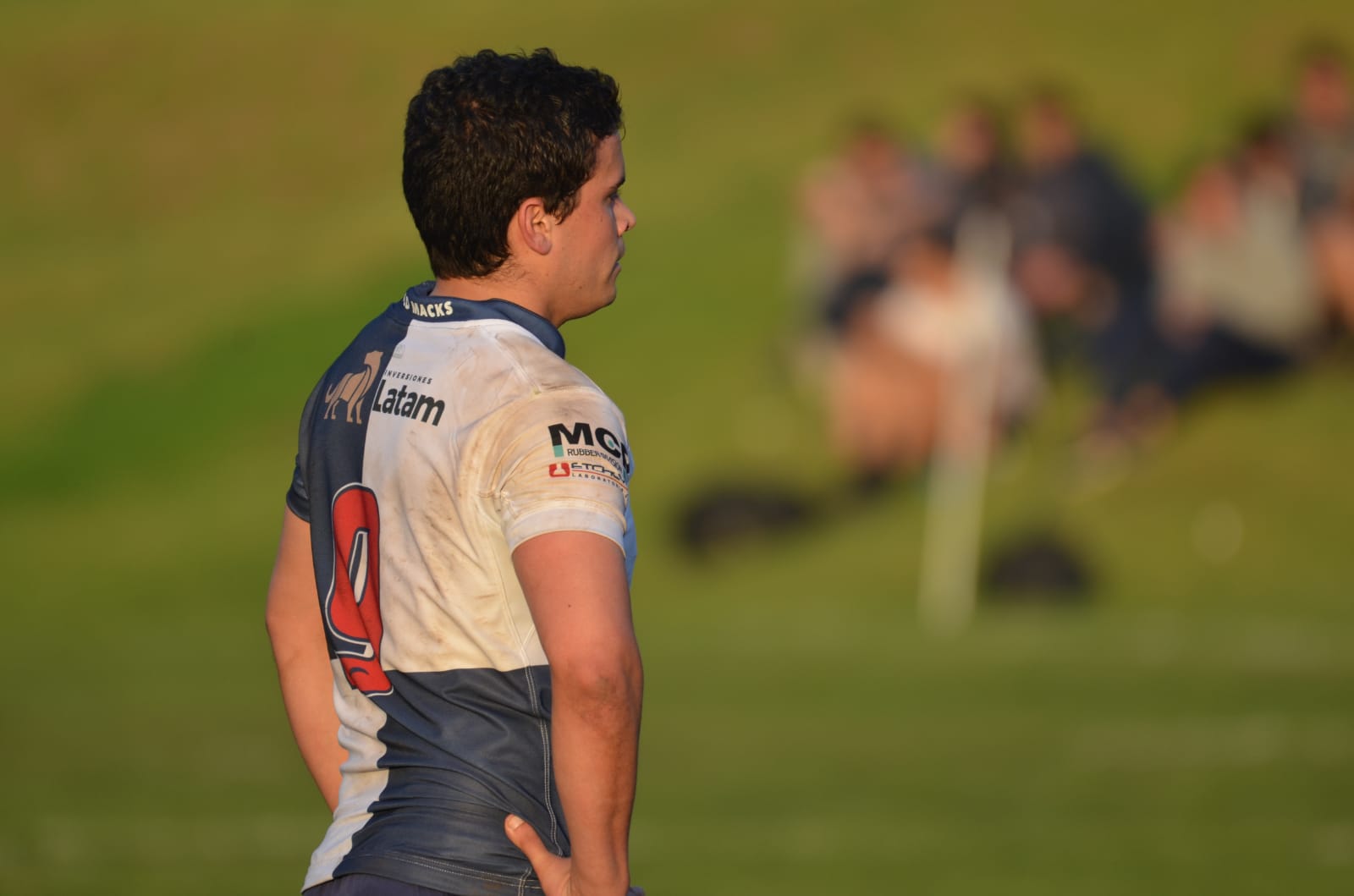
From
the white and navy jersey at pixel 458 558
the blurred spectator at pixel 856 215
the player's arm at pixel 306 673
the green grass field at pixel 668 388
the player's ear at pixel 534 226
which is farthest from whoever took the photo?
the blurred spectator at pixel 856 215

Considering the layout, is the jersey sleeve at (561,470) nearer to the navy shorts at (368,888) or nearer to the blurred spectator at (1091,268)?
the navy shorts at (368,888)

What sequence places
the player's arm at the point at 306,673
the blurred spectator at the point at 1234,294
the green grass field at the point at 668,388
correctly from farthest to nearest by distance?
the blurred spectator at the point at 1234,294 < the green grass field at the point at 668,388 < the player's arm at the point at 306,673

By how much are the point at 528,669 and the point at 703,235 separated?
747 inches

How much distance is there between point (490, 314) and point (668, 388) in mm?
17987

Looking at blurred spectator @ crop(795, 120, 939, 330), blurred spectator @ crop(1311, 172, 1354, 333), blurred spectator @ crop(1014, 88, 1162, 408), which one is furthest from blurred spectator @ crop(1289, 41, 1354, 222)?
blurred spectator @ crop(795, 120, 939, 330)

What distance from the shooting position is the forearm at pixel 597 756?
93.4 inches

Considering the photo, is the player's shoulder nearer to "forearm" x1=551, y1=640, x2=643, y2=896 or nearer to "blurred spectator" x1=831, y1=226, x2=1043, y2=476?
"forearm" x1=551, y1=640, x2=643, y2=896

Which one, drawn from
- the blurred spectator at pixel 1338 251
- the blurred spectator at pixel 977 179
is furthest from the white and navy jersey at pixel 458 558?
the blurred spectator at pixel 1338 251

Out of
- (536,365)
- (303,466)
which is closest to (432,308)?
(536,365)

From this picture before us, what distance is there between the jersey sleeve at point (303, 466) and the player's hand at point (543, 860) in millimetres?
593

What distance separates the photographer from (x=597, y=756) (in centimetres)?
239

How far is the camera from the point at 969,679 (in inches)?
576

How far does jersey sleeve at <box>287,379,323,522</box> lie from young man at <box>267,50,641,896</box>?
0.02 metres

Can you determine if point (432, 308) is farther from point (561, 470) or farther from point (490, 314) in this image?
point (561, 470)
